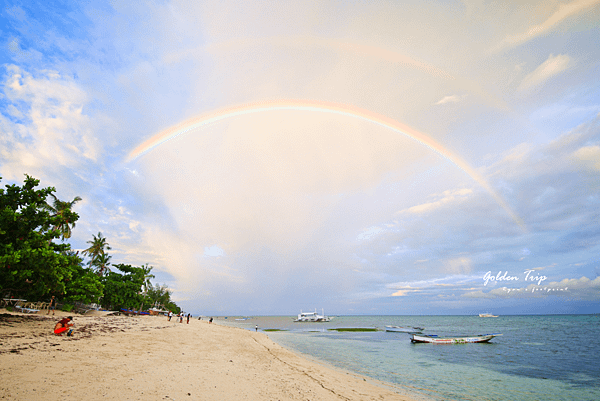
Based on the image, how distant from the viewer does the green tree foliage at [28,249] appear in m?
19.6

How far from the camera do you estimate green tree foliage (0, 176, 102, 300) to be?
19578mm

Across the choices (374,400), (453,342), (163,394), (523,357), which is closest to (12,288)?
(163,394)

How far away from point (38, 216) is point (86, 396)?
69.3ft

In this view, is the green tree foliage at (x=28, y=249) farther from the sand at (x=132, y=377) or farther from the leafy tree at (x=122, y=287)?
the leafy tree at (x=122, y=287)

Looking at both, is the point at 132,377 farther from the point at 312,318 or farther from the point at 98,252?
the point at 312,318

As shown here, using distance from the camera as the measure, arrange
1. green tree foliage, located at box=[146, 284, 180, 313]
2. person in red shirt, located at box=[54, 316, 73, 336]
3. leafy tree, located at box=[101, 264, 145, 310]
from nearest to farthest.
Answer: person in red shirt, located at box=[54, 316, 73, 336]
leafy tree, located at box=[101, 264, 145, 310]
green tree foliage, located at box=[146, 284, 180, 313]

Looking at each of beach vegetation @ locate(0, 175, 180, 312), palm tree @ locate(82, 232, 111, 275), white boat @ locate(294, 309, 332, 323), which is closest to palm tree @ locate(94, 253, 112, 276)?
palm tree @ locate(82, 232, 111, 275)

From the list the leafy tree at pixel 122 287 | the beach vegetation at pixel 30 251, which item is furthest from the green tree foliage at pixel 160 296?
the beach vegetation at pixel 30 251

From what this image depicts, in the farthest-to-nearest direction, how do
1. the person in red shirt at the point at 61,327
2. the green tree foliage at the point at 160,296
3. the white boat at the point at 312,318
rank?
the white boat at the point at 312,318 → the green tree foliage at the point at 160,296 → the person in red shirt at the point at 61,327

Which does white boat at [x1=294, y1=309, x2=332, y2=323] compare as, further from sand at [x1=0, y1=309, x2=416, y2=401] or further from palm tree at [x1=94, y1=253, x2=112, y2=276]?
sand at [x1=0, y1=309, x2=416, y2=401]

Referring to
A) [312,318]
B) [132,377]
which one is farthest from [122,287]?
[312,318]

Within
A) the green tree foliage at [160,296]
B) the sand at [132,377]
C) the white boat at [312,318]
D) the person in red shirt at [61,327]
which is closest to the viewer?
the sand at [132,377]

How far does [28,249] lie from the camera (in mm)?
19578

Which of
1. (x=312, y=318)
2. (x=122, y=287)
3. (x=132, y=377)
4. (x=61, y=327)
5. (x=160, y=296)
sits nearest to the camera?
(x=132, y=377)
